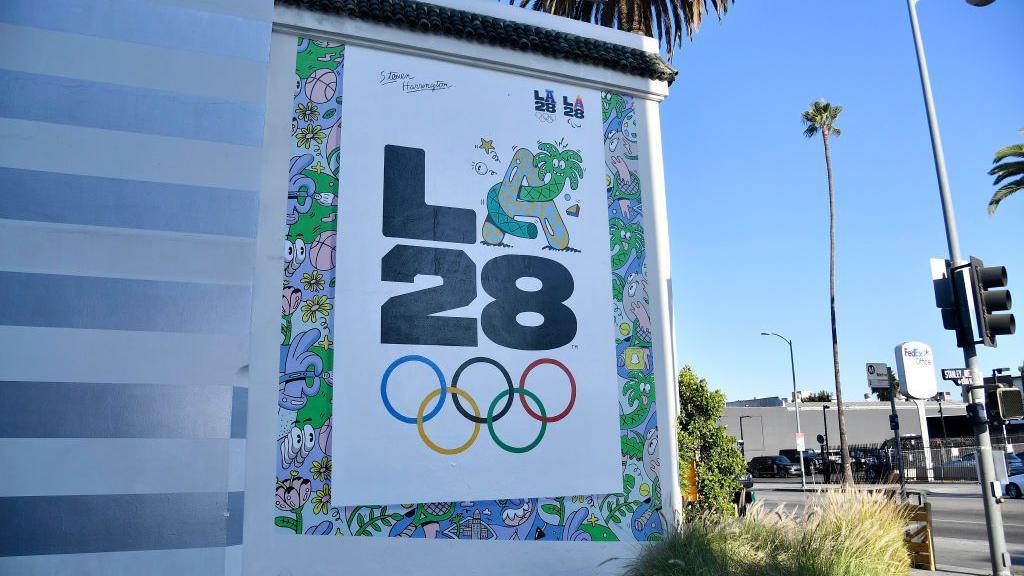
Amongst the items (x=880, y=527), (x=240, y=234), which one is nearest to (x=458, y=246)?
(x=240, y=234)

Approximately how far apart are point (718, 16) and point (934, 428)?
62.2 metres

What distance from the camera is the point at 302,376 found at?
8820 millimetres

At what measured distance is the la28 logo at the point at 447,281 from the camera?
371 inches

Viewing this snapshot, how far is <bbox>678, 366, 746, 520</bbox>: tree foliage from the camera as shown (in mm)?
14592

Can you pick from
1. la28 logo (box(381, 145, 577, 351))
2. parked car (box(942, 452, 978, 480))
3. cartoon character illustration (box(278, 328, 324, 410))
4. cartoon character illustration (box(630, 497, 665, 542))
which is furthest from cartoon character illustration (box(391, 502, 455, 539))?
parked car (box(942, 452, 978, 480))

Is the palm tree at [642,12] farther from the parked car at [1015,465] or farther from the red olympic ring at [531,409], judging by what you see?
the parked car at [1015,465]

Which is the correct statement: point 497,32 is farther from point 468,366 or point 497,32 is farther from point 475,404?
point 475,404

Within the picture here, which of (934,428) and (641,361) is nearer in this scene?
(641,361)

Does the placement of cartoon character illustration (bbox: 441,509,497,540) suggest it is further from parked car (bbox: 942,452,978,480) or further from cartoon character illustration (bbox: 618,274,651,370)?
parked car (bbox: 942,452,978,480)

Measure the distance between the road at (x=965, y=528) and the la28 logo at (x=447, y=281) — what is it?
14.5 feet

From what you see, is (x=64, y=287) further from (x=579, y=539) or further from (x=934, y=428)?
(x=934, y=428)
